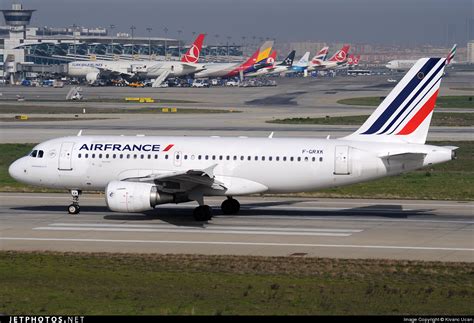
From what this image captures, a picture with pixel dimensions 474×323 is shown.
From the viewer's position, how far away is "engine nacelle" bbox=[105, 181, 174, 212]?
4009cm

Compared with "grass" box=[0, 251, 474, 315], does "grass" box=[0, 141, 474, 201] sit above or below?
above

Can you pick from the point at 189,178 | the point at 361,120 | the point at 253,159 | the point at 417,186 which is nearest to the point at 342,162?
the point at 253,159

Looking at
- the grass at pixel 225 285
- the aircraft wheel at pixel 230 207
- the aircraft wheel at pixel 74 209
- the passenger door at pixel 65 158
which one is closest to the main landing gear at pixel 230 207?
the aircraft wheel at pixel 230 207

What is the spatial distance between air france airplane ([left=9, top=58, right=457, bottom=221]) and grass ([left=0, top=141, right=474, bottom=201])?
30.1 ft

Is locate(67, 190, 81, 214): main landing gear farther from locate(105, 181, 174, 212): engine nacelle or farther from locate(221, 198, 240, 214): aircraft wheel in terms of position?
locate(221, 198, 240, 214): aircraft wheel

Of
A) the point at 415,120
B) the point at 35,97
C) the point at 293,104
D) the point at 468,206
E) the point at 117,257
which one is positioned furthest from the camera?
the point at 35,97

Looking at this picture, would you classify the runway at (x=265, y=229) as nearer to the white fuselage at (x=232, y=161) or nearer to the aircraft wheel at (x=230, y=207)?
the aircraft wheel at (x=230, y=207)

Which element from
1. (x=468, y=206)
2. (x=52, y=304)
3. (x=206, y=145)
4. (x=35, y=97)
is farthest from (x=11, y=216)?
(x=35, y=97)

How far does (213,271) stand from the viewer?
30656mm

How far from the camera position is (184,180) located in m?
41.2

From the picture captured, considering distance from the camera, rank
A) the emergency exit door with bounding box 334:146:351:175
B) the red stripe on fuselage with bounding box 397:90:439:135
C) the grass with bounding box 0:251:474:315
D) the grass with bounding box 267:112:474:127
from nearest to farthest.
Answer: the grass with bounding box 0:251:474:315
the emergency exit door with bounding box 334:146:351:175
the red stripe on fuselage with bounding box 397:90:439:135
the grass with bounding box 267:112:474:127

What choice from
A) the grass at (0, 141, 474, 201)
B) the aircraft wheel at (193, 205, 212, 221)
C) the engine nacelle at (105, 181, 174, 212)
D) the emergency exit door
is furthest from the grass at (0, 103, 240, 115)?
the emergency exit door

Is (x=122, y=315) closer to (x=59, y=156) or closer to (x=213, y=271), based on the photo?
(x=213, y=271)

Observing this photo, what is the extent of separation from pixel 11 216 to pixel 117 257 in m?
12.0
